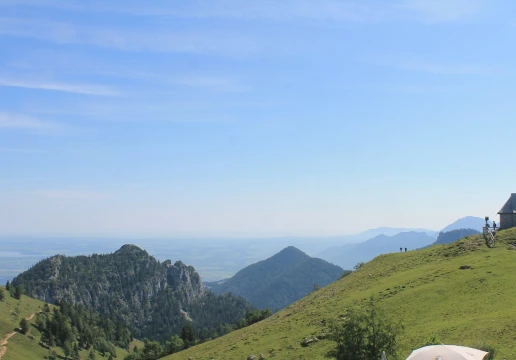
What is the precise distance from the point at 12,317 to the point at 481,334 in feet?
549

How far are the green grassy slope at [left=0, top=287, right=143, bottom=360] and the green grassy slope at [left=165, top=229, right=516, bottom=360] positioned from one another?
9399 centimetres

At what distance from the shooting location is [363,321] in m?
33.3

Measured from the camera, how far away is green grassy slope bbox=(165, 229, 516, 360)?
40.5 meters

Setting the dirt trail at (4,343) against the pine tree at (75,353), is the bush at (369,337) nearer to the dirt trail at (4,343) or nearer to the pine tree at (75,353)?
the dirt trail at (4,343)

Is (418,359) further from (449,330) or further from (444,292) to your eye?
(444,292)

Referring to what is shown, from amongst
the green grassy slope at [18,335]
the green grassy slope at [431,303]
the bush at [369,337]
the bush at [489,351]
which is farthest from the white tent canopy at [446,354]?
the green grassy slope at [18,335]

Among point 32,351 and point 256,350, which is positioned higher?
point 256,350

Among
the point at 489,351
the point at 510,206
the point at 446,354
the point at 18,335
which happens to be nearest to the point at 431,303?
the point at 489,351

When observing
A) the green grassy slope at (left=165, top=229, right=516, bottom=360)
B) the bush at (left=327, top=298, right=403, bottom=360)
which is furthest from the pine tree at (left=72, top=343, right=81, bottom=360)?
the bush at (left=327, top=298, right=403, bottom=360)

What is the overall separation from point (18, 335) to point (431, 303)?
145 meters

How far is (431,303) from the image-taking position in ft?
176

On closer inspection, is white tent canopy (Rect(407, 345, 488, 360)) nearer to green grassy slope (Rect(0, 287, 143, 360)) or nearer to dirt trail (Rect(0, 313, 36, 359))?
green grassy slope (Rect(0, 287, 143, 360))

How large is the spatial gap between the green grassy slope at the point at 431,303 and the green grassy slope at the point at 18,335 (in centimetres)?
9399

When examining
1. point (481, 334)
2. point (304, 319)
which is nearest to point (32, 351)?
point (304, 319)
